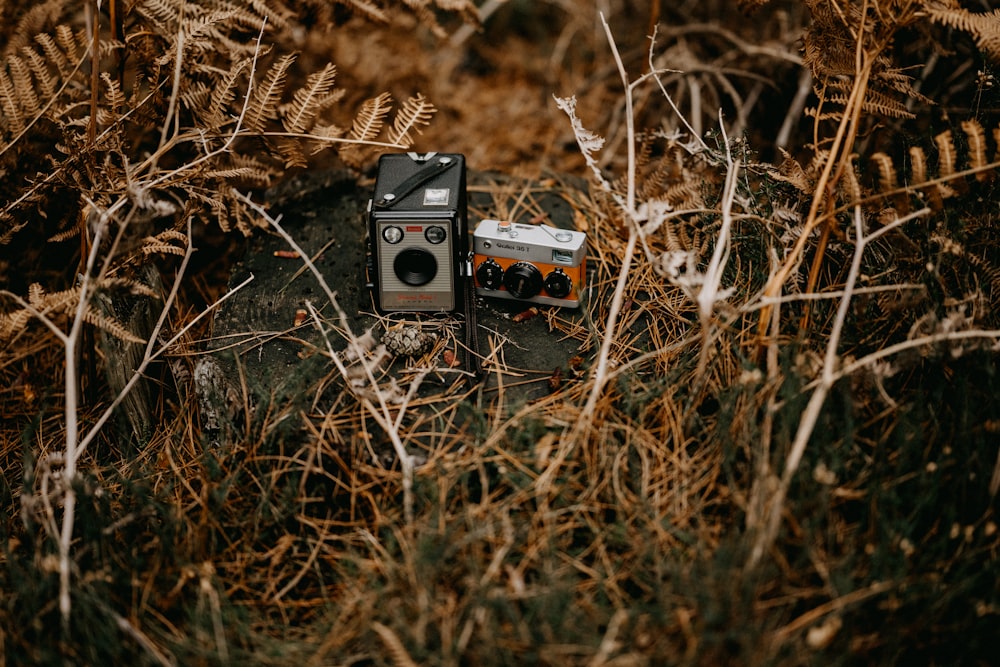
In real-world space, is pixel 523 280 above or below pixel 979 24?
below

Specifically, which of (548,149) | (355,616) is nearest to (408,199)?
(355,616)

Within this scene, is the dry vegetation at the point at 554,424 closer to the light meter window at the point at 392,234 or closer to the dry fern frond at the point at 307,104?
the dry fern frond at the point at 307,104

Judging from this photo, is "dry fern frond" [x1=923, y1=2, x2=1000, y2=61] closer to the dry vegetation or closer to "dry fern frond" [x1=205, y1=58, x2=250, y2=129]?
the dry vegetation

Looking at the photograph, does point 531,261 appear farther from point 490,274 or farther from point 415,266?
point 415,266

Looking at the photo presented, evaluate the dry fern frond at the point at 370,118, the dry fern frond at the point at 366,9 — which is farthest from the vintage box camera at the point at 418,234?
the dry fern frond at the point at 366,9

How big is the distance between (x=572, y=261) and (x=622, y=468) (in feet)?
2.48

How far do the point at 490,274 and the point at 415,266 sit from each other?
28cm

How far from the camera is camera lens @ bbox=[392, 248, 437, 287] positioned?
2.55 m

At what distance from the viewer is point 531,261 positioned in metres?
2.61

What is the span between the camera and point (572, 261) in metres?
2.57

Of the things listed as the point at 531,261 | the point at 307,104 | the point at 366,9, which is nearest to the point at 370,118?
the point at 307,104

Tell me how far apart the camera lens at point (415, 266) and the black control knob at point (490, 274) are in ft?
0.62

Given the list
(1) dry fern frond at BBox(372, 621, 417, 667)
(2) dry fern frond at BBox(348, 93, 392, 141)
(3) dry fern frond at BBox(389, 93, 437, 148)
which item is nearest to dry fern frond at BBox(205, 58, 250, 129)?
(2) dry fern frond at BBox(348, 93, 392, 141)

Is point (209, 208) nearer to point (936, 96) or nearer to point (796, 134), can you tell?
point (796, 134)
